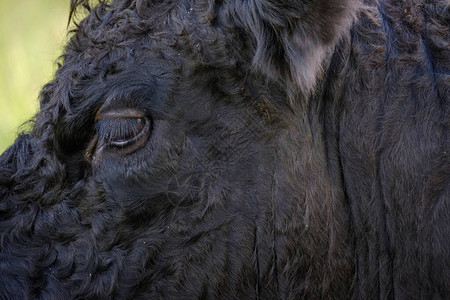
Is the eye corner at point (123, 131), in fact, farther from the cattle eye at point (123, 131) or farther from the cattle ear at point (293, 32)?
the cattle ear at point (293, 32)

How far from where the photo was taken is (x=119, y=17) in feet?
12.1

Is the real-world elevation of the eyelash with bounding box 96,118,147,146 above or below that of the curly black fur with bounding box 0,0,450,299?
above

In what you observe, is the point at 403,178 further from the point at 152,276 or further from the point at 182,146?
the point at 152,276

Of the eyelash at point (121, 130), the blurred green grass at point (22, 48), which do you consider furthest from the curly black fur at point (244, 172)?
the blurred green grass at point (22, 48)

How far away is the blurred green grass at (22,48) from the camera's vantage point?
34.1 feet

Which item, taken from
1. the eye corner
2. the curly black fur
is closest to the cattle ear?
the curly black fur

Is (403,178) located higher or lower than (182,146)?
lower

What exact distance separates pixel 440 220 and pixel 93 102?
5.88 feet

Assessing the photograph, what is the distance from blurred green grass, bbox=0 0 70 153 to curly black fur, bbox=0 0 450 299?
6923mm

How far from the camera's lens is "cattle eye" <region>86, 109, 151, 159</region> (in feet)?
11.1

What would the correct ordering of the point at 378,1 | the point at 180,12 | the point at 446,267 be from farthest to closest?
the point at 378,1
the point at 180,12
the point at 446,267

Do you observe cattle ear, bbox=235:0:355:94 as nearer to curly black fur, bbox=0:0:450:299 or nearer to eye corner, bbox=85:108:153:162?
curly black fur, bbox=0:0:450:299

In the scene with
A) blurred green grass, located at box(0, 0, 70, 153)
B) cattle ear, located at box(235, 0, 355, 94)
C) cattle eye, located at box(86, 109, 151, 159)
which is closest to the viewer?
cattle ear, located at box(235, 0, 355, 94)

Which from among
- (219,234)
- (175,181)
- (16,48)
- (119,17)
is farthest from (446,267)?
(16,48)
